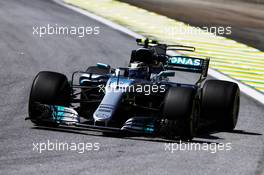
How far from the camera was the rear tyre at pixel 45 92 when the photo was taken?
14766 mm

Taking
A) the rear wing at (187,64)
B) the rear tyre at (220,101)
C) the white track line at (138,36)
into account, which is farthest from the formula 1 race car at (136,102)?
the white track line at (138,36)

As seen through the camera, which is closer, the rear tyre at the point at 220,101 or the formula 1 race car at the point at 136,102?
the formula 1 race car at the point at 136,102

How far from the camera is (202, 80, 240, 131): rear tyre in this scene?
1562 centimetres

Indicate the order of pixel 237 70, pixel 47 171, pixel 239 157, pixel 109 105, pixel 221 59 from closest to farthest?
pixel 47 171
pixel 239 157
pixel 109 105
pixel 237 70
pixel 221 59

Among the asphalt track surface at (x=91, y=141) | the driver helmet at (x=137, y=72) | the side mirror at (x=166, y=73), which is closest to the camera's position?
the asphalt track surface at (x=91, y=141)

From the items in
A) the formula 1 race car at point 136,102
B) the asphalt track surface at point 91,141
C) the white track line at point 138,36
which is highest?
the formula 1 race car at point 136,102

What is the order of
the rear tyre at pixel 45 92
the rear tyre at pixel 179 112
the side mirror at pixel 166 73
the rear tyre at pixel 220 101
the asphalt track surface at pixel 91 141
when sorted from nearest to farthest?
the asphalt track surface at pixel 91 141 → the rear tyre at pixel 179 112 → the rear tyre at pixel 45 92 → the rear tyre at pixel 220 101 → the side mirror at pixel 166 73

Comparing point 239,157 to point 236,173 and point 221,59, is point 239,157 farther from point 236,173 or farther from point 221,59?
point 221,59

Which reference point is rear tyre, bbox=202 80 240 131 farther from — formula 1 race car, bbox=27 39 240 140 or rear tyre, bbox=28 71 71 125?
rear tyre, bbox=28 71 71 125

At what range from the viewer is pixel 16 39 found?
25.8 metres

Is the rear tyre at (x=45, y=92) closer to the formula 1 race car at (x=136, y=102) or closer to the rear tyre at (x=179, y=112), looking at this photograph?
the formula 1 race car at (x=136, y=102)

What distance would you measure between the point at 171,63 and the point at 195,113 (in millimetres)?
2707

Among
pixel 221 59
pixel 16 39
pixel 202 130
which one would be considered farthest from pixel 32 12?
pixel 202 130

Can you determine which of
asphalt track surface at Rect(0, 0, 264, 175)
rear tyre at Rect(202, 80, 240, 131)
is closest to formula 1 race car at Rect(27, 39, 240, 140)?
rear tyre at Rect(202, 80, 240, 131)
